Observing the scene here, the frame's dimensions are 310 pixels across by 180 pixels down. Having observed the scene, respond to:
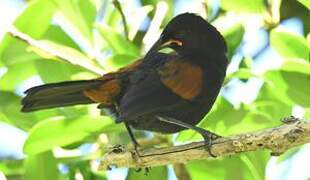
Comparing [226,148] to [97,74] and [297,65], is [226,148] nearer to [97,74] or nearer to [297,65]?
[297,65]

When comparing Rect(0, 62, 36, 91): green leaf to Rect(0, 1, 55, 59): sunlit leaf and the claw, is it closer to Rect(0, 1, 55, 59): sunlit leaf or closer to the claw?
Rect(0, 1, 55, 59): sunlit leaf

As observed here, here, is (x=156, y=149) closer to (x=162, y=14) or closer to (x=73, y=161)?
(x=73, y=161)

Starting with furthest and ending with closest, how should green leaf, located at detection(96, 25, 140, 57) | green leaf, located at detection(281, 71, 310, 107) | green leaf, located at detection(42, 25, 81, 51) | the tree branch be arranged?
green leaf, located at detection(42, 25, 81, 51), green leaf, located at detection(96, 25, 140, 57), green leaf, located at detection(281, 71, 310, 107), the tree branch

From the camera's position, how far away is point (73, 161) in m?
2.64

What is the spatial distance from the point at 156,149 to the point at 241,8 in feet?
1.91

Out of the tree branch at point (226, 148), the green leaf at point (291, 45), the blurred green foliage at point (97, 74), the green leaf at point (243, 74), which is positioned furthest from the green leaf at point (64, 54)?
the green leaf at point (291, 45)

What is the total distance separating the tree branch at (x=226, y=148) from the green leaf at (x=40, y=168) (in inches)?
6.9

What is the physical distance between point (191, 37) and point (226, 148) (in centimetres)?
58

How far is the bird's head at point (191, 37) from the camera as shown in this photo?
8.79 ft

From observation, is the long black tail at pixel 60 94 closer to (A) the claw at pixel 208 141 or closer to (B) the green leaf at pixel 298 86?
(A) the claw at pixel 208 141

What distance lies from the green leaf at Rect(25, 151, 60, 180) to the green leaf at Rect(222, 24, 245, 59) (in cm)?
66

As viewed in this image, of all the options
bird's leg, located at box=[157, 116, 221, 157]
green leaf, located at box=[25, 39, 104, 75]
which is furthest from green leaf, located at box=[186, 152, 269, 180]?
green leaf, located at box=[25, 39, 104, 75]

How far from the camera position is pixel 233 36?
272 cm

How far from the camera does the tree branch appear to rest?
2.14 meters
